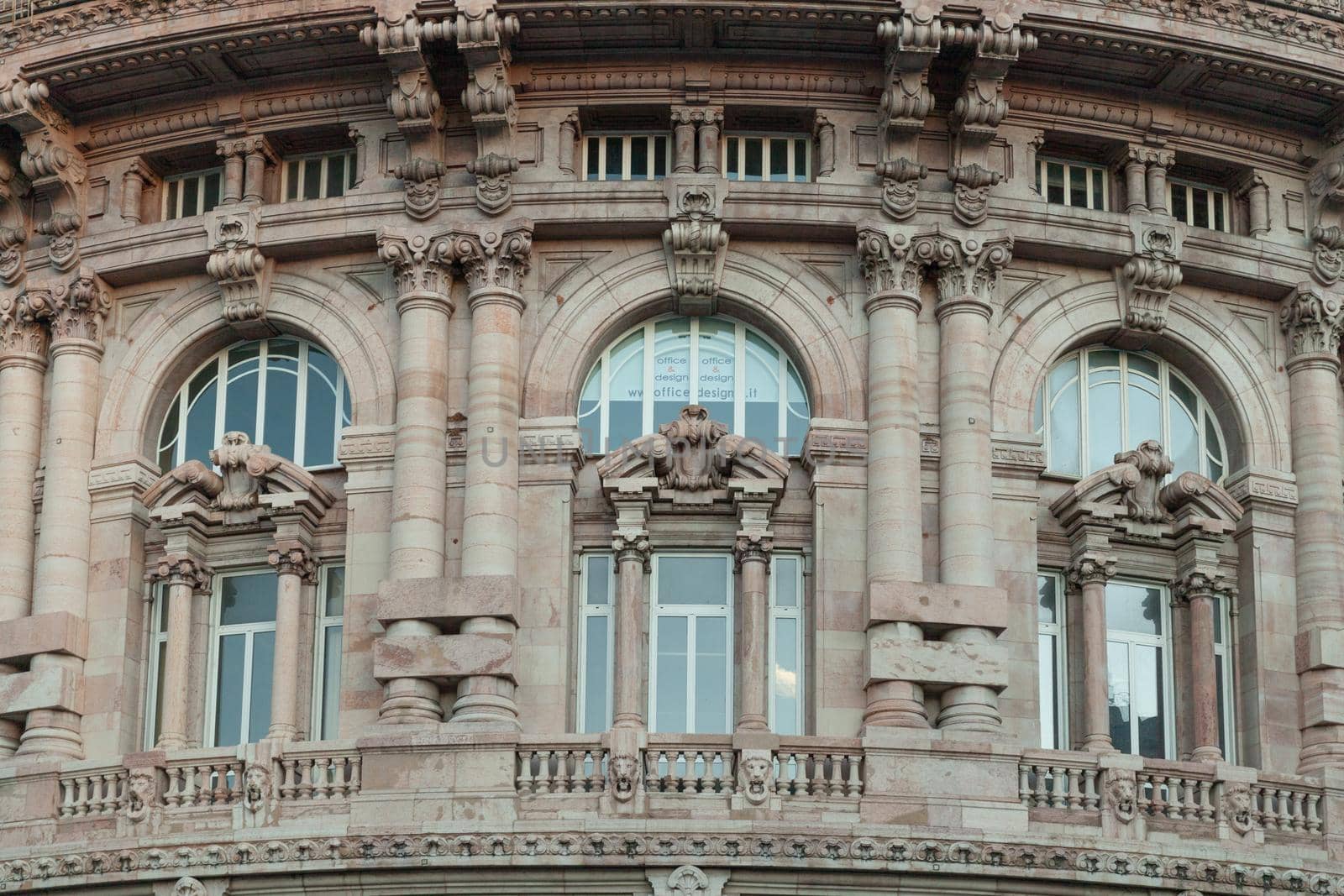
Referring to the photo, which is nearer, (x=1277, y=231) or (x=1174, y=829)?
(x=1174, y=829)

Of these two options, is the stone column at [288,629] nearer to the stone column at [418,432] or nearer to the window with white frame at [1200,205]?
the stone column at [418,432]

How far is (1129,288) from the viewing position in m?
44.0

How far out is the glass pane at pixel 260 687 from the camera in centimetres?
4288

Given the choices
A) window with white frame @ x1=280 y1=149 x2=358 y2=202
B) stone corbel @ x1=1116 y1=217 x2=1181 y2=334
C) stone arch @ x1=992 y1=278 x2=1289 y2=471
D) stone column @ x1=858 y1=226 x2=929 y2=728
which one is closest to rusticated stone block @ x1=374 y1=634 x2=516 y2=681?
stone column @ x1=858 y1=226 x2=929 y2=728

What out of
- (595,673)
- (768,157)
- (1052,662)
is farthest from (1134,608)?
(768,157)

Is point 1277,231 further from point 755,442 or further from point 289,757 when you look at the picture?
point 289,757

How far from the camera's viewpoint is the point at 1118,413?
44469 millimetres

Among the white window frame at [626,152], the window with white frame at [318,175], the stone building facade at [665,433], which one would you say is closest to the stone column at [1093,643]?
the stone building facade at [665,433]

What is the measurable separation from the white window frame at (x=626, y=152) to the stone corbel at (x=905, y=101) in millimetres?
3081

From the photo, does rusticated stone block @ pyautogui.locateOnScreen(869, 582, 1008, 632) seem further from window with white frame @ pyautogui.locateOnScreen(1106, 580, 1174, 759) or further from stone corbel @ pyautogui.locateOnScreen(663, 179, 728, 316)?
stone corbel @ pyautogui.locateOnScreen(663, 179, 728, 316)

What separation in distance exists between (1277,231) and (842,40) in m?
7.14

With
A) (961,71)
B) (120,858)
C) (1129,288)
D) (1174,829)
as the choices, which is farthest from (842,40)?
(120,858)

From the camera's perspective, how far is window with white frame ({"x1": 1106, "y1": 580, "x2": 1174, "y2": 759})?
4294cm

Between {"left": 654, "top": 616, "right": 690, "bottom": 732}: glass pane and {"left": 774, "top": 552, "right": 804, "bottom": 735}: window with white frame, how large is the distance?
120 centimetres
